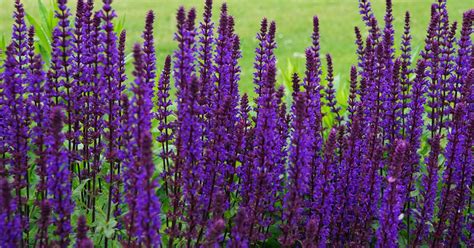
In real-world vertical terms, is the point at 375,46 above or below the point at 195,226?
above

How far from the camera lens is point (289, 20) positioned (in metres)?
18.7

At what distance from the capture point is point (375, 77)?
17.0 feet

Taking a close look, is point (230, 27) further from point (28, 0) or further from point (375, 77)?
point (28, 0)

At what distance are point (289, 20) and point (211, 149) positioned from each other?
1478cm

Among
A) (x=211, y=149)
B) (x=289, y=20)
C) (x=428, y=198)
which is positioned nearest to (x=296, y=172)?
(x=211, y=149)

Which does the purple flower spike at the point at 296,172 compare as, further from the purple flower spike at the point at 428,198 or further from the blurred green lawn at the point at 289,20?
the blurred green lawn at the point at 289,20

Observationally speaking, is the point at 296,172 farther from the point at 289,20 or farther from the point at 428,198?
the point at 289,20

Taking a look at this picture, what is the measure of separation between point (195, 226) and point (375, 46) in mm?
2413

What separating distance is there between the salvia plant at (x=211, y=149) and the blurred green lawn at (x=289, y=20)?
8353mm

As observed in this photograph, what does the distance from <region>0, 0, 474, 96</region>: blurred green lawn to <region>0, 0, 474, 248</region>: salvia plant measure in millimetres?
8353

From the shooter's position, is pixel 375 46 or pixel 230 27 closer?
pixel 230 27

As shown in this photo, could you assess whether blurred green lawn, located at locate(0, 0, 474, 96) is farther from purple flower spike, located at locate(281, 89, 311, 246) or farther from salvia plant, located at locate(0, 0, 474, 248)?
purple flower spike, located at locate(281, 89, 311, 246)

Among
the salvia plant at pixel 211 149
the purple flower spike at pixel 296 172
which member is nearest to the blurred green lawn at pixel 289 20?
the salvia plant at pixel 211 149

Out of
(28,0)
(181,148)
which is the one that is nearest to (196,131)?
(181,148)
